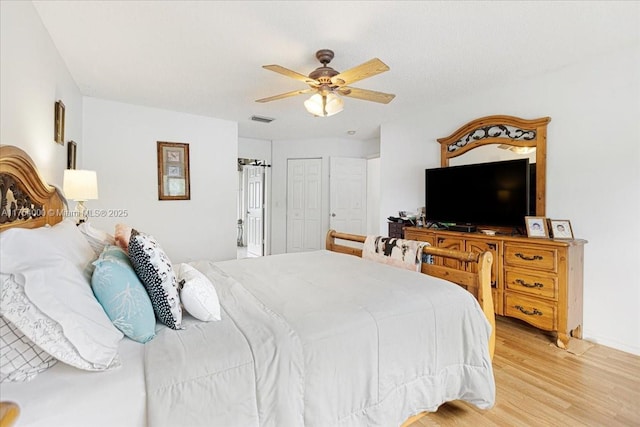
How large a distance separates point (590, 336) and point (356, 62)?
311 cm

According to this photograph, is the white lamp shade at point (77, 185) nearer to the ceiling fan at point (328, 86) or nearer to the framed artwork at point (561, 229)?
the ceiling fan at point (328, 86)

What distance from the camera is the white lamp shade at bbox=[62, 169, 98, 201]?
94.4 inches

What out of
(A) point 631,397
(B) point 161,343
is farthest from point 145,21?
(A) point 631,397

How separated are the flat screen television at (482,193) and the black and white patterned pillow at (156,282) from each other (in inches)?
119

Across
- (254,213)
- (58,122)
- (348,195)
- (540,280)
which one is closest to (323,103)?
(58,122)

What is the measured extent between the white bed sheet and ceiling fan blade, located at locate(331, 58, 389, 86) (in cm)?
202

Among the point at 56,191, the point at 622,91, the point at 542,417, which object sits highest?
the point at 622,91

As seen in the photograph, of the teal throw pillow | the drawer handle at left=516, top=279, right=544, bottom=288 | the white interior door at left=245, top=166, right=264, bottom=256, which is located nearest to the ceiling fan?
the teal throw pillow

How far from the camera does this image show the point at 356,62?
2.67m

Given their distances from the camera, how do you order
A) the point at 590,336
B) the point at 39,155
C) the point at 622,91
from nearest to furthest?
the point at 39,155
the point at 622,91
the point at 590,336

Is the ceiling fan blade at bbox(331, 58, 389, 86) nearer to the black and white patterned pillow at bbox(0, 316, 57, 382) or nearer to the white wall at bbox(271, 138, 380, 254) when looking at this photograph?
the black and white patterned pillow at bbox(0, 316, 57, 382)

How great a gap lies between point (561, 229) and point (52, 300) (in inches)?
133

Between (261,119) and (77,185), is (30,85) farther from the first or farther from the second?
(261,119)

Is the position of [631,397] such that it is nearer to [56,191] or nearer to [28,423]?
[28,423]
